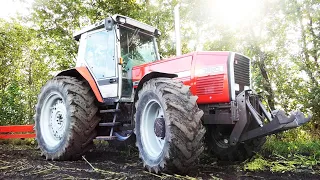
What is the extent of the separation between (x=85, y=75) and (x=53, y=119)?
1134 mm

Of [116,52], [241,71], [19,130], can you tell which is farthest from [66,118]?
[19,130]

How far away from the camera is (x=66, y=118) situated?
4.70 metres

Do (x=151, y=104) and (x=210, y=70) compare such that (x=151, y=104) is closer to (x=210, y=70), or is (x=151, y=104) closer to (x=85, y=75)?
(x=210, y=70)

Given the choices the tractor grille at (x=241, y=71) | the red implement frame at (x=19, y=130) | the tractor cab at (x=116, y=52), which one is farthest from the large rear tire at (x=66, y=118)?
the tractor grille at (x=241, y=71)

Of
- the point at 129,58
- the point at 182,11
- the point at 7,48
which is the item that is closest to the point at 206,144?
the point at 129,58

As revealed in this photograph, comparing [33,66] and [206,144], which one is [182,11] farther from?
[33,66]

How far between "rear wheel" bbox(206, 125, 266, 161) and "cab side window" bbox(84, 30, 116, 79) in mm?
1939

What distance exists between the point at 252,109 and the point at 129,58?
7.86 ft

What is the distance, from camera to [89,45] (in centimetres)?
539

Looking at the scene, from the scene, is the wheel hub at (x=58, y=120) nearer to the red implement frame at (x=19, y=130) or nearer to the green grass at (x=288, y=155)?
the red implement frame at (x=19, y=130)

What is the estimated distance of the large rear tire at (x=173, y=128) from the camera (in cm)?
295

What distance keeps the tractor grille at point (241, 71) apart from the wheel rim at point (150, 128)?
1238mm

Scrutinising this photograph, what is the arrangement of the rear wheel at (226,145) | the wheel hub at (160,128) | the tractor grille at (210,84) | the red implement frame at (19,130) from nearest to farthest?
the wheel hub at (160,128) → the tractor grille at (210,84) → the rear wheel at (226,145) → the red implement frame at (19,130)

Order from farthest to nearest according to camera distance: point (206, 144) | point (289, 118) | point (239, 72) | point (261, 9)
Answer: point (261, 9) → point (206, 144) → point (239, 72) → point (289, 118)
